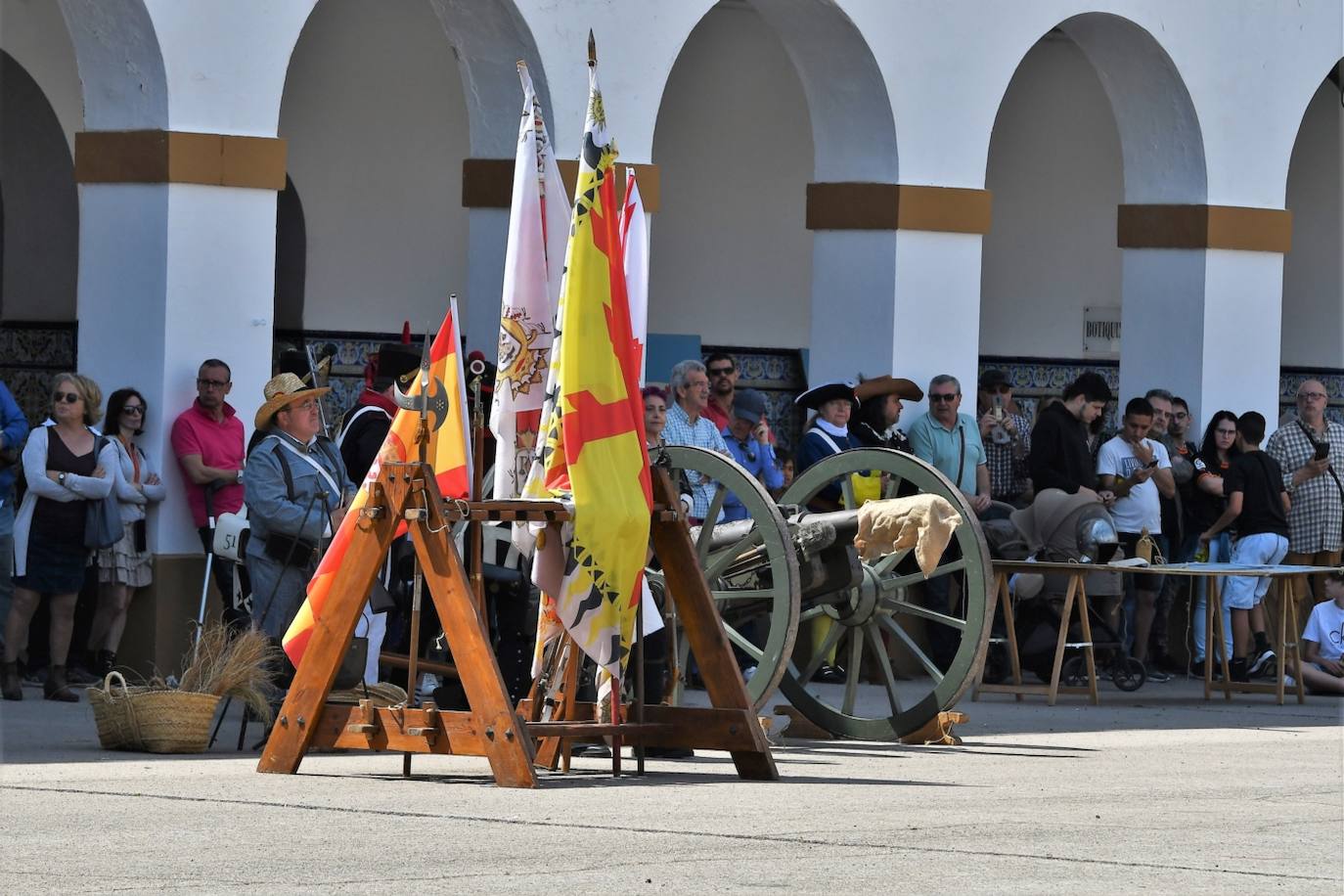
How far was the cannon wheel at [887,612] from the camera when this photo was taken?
1038 cm

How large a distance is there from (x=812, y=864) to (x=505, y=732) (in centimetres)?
170

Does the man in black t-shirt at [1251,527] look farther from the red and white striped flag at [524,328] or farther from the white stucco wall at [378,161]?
the red and white striped flag at [524,328]

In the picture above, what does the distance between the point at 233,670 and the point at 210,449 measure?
2.13 metres

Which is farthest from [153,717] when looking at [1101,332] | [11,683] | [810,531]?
[1101,332]

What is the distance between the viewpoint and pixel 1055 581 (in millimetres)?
13664

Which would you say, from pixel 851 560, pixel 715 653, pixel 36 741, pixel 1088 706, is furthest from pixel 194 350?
pixel 1088 706

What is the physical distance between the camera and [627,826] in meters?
7.14

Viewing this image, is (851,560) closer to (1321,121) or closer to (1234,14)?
(1234,14)

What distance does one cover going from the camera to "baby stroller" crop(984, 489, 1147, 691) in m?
13.3

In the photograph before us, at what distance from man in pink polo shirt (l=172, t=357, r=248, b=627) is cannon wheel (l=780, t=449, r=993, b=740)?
253cm

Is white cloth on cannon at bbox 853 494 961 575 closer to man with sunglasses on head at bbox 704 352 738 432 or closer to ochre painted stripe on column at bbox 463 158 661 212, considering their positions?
man with sunglasses on head at bbox 704 352 738 432

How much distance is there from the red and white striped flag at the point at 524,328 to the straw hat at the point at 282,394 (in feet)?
5.43

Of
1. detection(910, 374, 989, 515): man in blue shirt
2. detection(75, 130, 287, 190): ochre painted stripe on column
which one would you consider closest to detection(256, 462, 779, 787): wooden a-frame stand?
detection(75, 130, 287, 190): ochre painted stripe on column

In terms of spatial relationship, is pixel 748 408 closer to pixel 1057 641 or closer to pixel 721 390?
pixel 721 390
